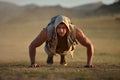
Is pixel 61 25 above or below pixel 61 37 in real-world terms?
above

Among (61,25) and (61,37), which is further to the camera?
(61,37)

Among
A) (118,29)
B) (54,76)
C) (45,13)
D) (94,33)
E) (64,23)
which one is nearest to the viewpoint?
(54,76)

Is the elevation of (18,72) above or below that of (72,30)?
below

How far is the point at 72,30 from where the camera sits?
8906 mm

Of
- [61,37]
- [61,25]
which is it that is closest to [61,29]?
[61,25]

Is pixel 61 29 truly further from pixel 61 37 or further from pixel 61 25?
pixel 61 37

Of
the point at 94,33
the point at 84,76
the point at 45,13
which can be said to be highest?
the point at 45,13

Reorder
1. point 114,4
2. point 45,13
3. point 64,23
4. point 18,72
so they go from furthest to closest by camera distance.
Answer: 1. point 45,13
2. point 114,4
3. point 64,23
4. point 18,72

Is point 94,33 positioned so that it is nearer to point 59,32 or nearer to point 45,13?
point 59,32

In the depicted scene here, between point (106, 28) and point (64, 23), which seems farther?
point (106, 28)

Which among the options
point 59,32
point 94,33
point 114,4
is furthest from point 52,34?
point 114,4

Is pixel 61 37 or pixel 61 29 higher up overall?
pixel 61 29

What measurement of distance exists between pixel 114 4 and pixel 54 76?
65258mm

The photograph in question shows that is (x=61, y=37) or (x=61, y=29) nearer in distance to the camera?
(x=61, y=29)
